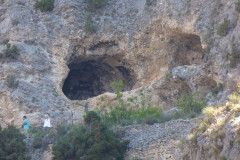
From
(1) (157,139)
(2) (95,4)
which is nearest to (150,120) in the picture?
(1) (157,139)

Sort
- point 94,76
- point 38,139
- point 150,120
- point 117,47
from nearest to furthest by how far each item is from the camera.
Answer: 1. point 38,139
2. point 150,120
3. point 117,47
4. point 94,76

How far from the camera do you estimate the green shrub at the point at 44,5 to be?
108 ft

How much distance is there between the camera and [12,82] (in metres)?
28.8

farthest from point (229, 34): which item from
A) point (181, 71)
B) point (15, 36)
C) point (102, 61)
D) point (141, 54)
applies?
point (15, 36)

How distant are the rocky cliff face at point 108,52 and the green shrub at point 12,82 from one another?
0.06m

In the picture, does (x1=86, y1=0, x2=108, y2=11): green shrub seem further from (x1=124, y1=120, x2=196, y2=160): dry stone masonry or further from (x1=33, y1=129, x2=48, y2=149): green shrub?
(x1=124, y1=120, x2=196, y2=160): dry stone masonry

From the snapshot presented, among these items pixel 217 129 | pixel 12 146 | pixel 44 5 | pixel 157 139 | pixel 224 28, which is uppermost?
pixel 217 129

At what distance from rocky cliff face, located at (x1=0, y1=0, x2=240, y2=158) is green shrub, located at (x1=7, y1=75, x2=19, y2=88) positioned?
58 millimetres

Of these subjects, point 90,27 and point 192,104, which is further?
point 90,27

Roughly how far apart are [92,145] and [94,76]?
44.0ft

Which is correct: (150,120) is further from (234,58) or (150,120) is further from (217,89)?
(234,58)

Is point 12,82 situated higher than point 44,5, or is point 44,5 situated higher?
point 44,5

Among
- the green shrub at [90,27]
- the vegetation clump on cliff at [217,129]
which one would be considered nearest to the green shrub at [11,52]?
the green shrub at [90,27]

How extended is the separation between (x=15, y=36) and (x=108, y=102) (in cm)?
650
